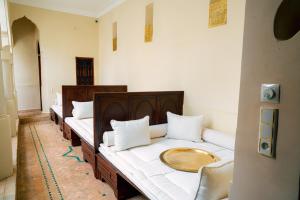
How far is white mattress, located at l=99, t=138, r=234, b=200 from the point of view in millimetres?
1525

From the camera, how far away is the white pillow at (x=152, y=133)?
2432 millimetres

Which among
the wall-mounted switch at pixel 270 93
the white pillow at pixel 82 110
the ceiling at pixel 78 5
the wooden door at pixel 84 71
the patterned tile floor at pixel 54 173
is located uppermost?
the ceiling at pixel 78 5

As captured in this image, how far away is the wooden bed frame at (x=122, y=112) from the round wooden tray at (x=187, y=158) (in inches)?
17.3

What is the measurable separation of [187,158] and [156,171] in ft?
1.43

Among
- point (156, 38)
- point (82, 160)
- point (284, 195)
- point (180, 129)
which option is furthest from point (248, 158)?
point (156, 38)

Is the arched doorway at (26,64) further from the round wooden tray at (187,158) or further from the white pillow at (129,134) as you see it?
the round wooden tray at (187,158)

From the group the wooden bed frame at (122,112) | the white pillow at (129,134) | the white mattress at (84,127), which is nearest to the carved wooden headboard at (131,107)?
the wooden bed frame at (122,112)

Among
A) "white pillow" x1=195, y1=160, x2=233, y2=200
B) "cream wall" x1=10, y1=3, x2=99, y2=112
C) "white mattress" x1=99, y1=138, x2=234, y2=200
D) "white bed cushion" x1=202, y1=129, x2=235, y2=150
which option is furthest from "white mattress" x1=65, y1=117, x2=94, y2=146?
"cream wall" x1=10, y1=3, x2=99, y2=112

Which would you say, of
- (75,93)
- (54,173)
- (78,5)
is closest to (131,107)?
(54,173)

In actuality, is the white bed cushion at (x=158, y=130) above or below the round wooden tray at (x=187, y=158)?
above

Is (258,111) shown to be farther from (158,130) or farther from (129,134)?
(158,130)

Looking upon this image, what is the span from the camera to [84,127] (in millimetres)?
3307

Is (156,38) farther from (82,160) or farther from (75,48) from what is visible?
(75,48)

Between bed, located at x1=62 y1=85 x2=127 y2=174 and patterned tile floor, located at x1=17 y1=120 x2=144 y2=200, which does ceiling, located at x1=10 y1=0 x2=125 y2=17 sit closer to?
bed, located at x1=62 y1=85 x2=127 y2=174
